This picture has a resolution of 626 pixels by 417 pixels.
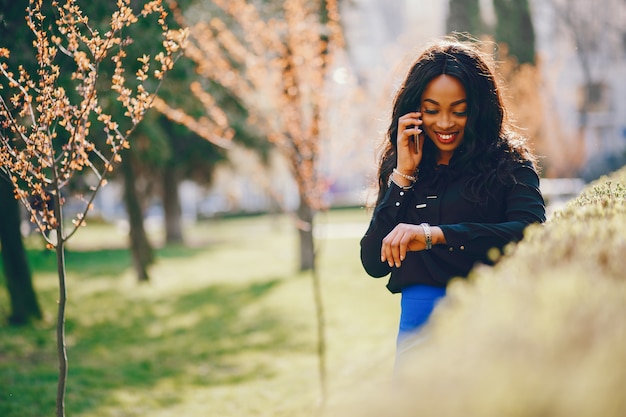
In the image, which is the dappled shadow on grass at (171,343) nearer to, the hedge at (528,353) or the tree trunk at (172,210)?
the hedge at (528,353)

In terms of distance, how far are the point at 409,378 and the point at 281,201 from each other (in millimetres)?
7959

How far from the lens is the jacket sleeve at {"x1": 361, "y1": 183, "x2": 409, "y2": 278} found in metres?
2.80

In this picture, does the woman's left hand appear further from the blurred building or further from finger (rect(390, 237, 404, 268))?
the blurred building

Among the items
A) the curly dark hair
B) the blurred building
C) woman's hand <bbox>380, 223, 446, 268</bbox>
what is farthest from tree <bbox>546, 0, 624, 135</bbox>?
woman's hand <bbox>380, 223, 446, 268</bbox>

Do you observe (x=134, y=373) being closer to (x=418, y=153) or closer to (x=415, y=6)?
(x=418, y=153)

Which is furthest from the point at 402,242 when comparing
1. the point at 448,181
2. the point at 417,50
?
the point at 417,50

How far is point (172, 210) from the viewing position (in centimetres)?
2531

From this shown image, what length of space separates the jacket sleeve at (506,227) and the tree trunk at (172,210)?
879 inches

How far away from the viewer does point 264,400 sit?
6.86m

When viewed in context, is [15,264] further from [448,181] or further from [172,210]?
[172,210]

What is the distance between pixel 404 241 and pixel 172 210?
23538 mm

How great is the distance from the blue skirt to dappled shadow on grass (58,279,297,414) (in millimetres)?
4724

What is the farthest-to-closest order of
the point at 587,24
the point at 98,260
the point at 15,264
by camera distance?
the point at 587,24 < the point at 98,260 < the point at 15,264

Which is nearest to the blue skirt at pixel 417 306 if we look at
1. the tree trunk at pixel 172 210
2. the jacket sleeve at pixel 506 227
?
the jacket sleeve at pixel 506 227
